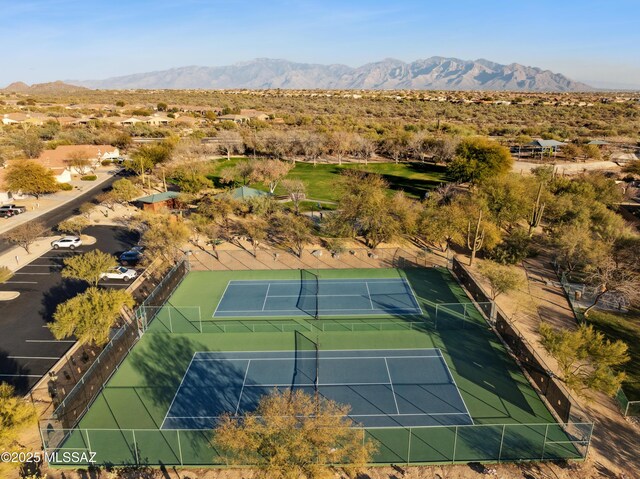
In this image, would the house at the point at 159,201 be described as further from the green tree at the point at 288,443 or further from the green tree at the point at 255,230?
the green tree at the point at 288,443

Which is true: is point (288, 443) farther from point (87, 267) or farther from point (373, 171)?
point (373, 171)

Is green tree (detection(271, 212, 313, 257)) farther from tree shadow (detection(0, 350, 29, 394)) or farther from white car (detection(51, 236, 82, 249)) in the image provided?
tree shadow (detection(0, 350, 29, 394))

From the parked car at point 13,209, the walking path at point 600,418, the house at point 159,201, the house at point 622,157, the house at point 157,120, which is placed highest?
the house at point 157,120

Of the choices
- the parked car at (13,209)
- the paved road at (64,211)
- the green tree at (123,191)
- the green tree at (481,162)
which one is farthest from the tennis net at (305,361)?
the parked car at (13,209)

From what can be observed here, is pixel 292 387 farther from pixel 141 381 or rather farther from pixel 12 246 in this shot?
pixel 12 246

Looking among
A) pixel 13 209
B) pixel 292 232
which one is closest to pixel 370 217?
pixel 292 232

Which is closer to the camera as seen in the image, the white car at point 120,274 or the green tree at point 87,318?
the green tree at point 87,318

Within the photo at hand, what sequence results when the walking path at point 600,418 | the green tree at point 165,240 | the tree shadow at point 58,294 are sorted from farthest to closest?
the green tree at point 165,240 < the tree shadow at point 58,294 < the walking path at point 600,418

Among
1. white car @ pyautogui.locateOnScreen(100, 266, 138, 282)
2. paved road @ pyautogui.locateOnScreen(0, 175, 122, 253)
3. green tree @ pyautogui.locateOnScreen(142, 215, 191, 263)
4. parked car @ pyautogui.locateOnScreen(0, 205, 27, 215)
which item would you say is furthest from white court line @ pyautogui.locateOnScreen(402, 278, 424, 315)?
parked car @ pyautogui.locateOnScreen(0, 205, 27, 215)

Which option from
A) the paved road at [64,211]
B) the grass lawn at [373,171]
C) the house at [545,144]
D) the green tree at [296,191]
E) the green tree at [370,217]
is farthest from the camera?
the house at [545,144]
